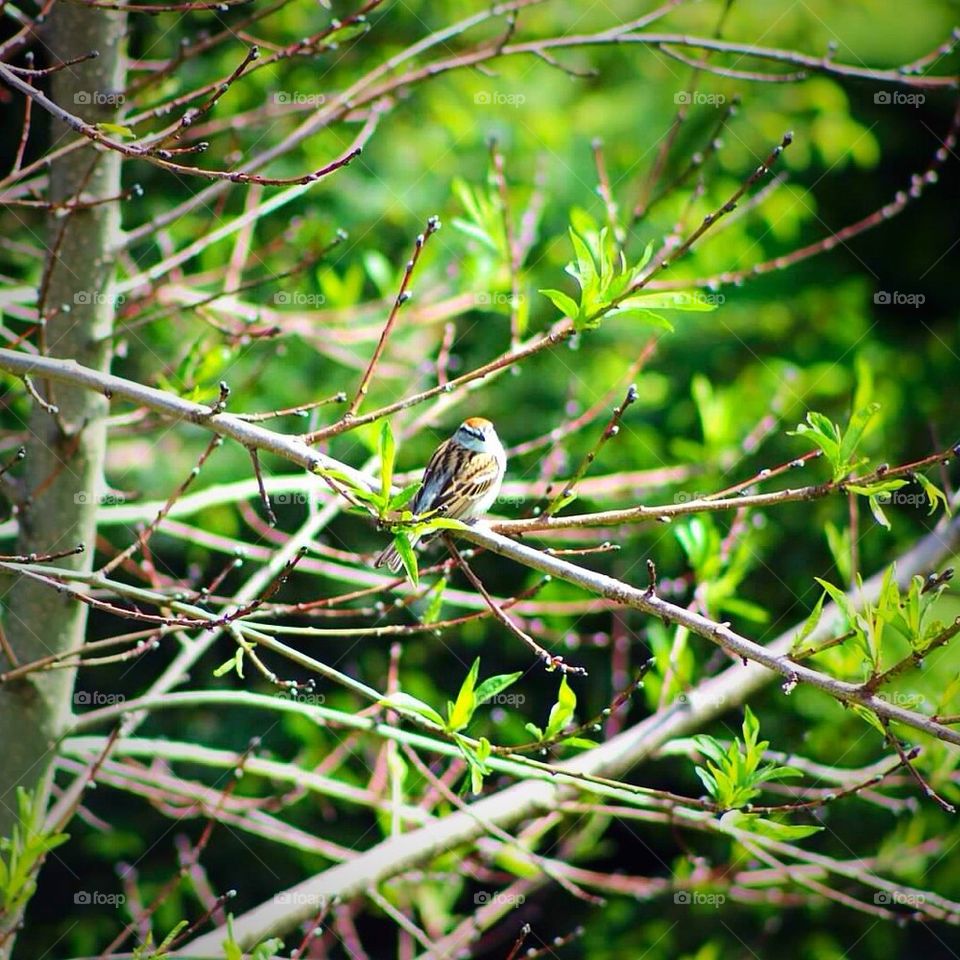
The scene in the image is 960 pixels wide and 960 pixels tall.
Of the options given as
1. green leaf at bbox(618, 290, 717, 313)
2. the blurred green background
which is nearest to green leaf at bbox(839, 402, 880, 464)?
green leaf at bbox(618, 290, 717, 313)

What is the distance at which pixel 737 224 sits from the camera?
12.6ft

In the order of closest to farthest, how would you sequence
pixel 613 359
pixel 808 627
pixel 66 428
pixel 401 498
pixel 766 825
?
pixel 401 498, pixel 808 627, pixel 766 825, pixel 66 428, pixel 613 359

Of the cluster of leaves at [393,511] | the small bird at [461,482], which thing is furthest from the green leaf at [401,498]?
the small bird at [461,482]

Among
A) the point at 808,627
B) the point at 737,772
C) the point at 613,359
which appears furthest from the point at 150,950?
→ the point at 613,359

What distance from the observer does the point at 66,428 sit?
8.18 ft

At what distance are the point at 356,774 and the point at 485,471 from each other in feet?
9.48

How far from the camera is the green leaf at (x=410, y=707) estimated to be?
189 cm

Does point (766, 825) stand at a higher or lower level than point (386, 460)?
lower

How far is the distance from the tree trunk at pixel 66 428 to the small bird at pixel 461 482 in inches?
30.4

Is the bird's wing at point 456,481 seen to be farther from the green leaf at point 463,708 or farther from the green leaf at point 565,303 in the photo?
the green leaf at point 565,303

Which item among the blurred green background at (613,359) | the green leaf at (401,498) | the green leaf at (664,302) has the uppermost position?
the green leaf at (664,302)

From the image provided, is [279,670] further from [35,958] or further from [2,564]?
[2,564]

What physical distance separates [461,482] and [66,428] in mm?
956

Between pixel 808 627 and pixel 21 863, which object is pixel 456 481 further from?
pixel 21 863
